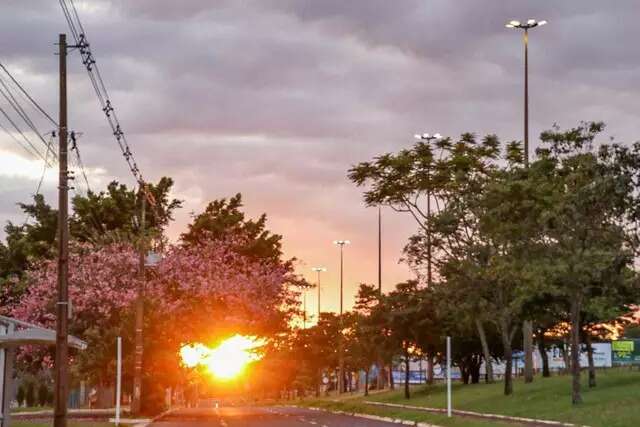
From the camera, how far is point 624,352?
123 m

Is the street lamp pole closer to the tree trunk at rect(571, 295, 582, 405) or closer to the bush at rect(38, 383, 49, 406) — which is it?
the tree trunk at rect(571, 295, 582, 405)

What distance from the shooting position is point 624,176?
3841 centimetres

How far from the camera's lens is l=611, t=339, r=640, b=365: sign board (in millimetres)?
122312

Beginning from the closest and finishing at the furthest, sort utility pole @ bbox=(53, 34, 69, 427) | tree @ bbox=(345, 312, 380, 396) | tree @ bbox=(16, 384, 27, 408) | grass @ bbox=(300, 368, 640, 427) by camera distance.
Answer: utility pole @ bbox=(53, 34, 69, 427) < grass @ bbox=(300, 368, 640, 427) < tree @ bbox=(345, 312, 380, 396) < tree @ bbox=(16, 384, 27, 408)

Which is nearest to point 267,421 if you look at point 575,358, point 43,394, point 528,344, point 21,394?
point 575,358

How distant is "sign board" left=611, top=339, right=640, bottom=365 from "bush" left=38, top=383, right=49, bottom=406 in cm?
5995

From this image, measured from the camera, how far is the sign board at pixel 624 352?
12231cm

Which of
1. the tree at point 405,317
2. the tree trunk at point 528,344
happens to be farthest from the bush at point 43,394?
the tree trunk at point 528,344

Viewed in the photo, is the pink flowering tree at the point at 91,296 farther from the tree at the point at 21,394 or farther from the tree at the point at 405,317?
the tree at the point at 21,394

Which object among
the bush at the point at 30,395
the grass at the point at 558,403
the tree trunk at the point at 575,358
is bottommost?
the bush at the point at 30,395

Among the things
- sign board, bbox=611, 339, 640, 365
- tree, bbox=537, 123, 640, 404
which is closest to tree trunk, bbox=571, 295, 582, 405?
tree, bbox=537, 123, 640, 404

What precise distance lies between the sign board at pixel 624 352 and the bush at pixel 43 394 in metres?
60.0

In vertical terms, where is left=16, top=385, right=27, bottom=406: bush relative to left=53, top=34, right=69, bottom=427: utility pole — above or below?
below

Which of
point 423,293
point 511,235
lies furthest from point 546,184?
point 423,293
